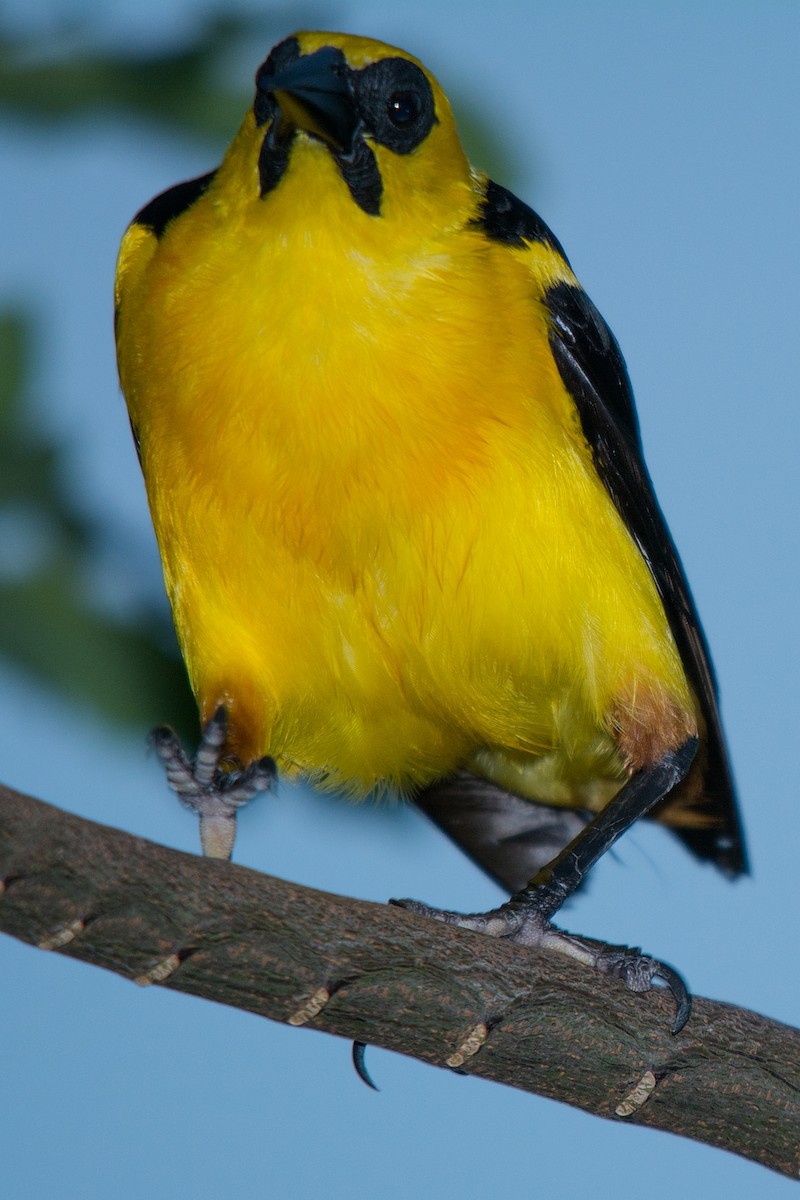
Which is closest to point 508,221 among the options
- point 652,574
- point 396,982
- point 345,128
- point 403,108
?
point 403,108

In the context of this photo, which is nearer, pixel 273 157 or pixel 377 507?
pixel 273 157

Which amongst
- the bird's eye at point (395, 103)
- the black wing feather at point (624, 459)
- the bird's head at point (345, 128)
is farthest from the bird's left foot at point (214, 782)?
the bird's eye at point (395, 103)

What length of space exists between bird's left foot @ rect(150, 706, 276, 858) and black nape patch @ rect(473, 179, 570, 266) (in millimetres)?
1139

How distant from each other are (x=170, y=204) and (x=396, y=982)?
5.64 ft

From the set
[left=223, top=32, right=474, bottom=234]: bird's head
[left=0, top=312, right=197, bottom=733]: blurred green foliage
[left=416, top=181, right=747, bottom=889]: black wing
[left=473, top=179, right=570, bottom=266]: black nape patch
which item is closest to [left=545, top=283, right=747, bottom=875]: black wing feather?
[left=416, top=181, right=747, bottom=889]: black wing

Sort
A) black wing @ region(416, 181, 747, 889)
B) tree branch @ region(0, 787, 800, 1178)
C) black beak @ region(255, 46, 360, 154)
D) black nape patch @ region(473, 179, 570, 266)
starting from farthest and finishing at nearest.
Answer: black wing @ region(416, 181, 747, 889)
black nape patch @ region(473, 179, 570, 266)
black beak @ region(255, 46, 360, 154)
tree branch @ region(0, 787, 800, 1178)

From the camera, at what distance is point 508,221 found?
293 cm

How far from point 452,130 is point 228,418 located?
2.35ft

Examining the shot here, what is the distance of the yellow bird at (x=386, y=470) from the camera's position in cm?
260

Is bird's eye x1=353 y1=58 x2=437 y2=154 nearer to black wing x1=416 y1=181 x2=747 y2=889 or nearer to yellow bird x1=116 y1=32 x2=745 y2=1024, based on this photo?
yellow bird x1=116 y1=32 x2=745 y2=1024

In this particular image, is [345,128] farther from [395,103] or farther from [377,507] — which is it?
[377,507]

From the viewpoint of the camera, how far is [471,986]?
2354mm

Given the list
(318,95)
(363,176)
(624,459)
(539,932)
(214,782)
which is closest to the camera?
(318,95)

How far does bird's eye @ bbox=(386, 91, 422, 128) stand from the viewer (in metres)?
2.58
